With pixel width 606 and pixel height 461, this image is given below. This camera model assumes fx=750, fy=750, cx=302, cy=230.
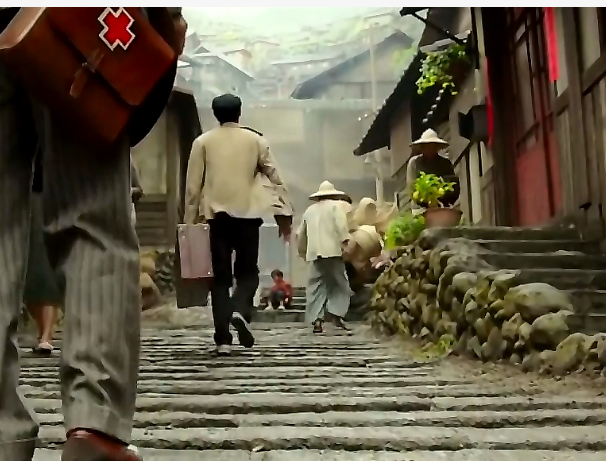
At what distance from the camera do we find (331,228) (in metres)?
5.39

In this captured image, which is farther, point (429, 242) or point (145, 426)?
point (429, 242)

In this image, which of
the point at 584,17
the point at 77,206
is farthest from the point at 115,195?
the point at 584,17

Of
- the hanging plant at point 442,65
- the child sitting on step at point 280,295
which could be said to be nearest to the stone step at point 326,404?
the hanging plant at point 442,65

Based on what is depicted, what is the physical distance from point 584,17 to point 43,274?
312 cm

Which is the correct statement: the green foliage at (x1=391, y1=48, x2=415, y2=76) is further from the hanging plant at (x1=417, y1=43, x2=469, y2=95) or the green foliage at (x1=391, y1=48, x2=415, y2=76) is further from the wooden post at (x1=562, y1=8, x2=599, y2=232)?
the wooden post at (x1=562, y1=8, x2=599, y2=232)

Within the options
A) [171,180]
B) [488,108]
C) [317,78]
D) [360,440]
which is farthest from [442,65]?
[317,78]

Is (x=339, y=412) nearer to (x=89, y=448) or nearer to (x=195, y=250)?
(x=89, y=448)

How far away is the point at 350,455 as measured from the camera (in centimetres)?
148

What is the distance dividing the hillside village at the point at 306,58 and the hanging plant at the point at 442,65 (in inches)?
210

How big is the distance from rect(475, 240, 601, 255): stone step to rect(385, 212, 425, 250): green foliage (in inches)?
47.1

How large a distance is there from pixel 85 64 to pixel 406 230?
14.5ft

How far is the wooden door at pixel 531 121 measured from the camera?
4934mm

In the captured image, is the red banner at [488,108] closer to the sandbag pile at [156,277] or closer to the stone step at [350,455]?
the sandbag pile at [156,277]

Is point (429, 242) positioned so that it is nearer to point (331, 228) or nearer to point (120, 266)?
point (331, 228)
